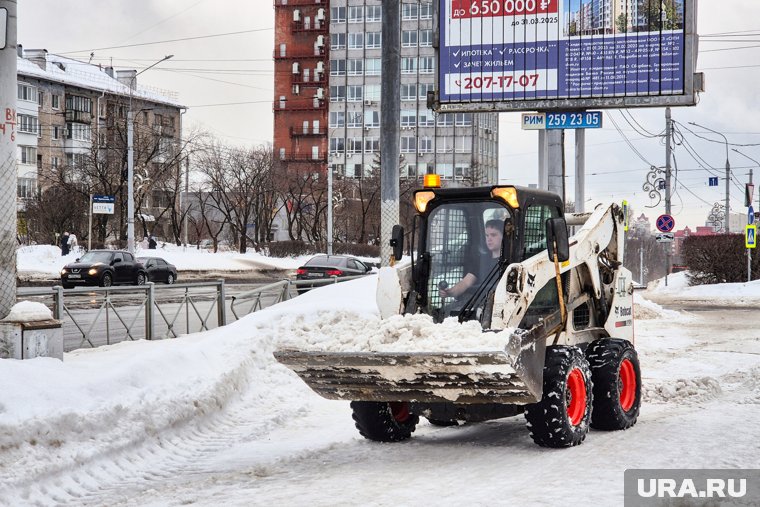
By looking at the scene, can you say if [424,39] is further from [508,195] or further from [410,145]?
[508,195]

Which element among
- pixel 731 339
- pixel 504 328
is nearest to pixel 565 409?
pixel 504 328

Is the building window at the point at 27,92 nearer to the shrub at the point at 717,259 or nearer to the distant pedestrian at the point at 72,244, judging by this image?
the distant pedestrian at the point at 72,244

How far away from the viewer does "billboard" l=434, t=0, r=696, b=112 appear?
21484 mm

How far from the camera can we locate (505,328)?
8.72 metres

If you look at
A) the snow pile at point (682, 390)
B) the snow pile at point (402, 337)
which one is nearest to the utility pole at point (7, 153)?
the snow pile at point (402, 337)

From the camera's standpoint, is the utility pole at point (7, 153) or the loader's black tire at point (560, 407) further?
the utility pole at point (7, 153)

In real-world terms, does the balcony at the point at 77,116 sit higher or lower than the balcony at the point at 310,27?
lower

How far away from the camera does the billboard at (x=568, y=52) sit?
21.5 metres

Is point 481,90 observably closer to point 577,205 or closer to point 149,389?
point 577,205

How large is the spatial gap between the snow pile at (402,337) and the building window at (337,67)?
111 metres

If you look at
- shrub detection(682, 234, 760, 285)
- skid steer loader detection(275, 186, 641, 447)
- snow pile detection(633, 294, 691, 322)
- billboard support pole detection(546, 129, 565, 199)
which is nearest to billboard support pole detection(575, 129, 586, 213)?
billboard support pole detection(546, 129, 565, 199)

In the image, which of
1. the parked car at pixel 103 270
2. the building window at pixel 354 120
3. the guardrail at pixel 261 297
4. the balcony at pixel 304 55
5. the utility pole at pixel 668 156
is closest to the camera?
the guardrail at pixel 261 297

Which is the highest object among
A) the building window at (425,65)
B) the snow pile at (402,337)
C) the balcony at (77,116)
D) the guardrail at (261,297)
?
the building window at (425,65)

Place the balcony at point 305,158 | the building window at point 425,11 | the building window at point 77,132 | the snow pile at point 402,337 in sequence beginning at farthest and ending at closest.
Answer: the balcony at point 305,158
the building window at point 425,11
the building window at point 77,132
the snow pile at point 402,337
